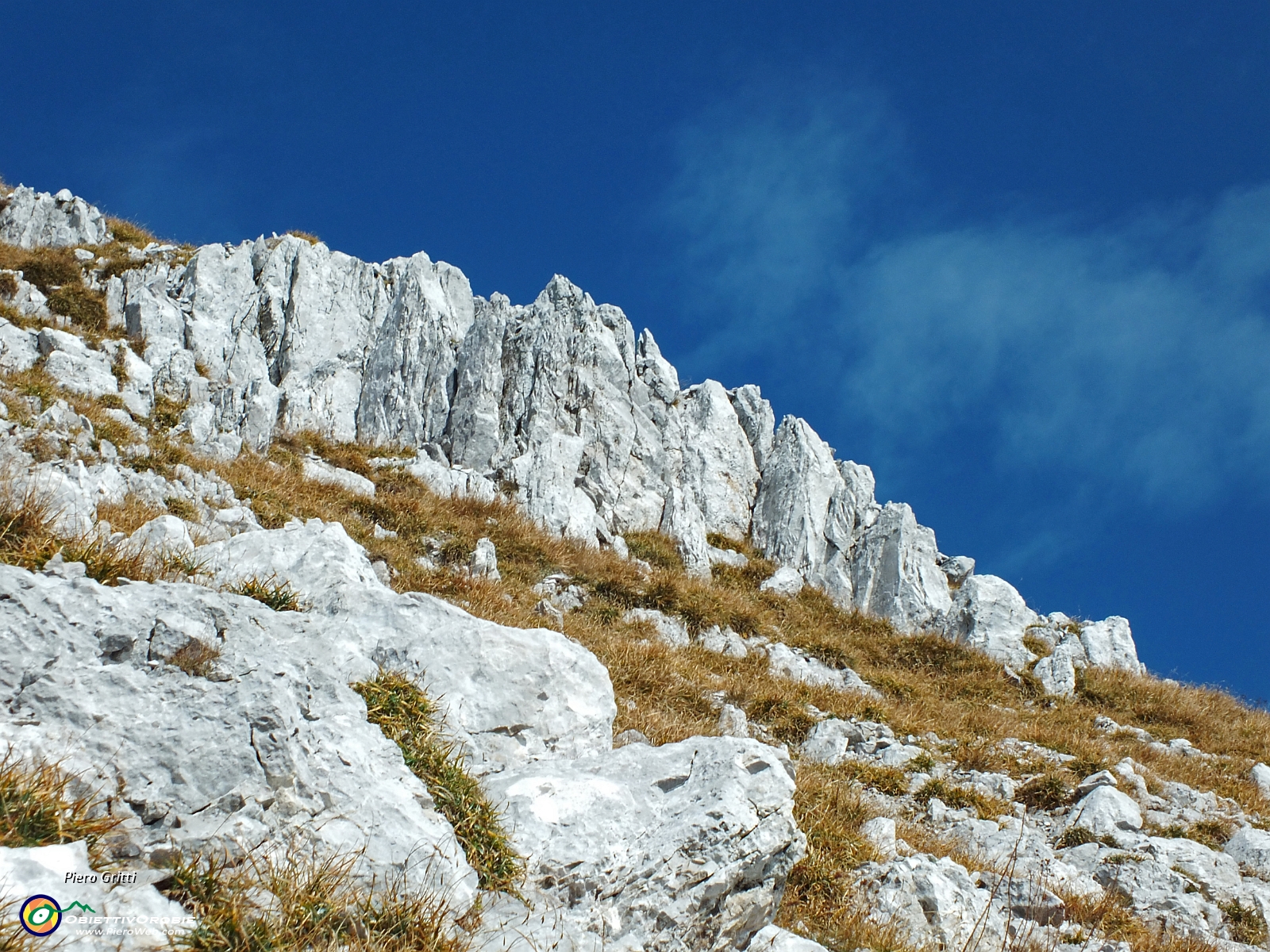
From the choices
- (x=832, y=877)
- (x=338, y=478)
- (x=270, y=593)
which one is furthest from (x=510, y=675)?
(x=338, y=478)

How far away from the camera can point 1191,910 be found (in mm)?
8016

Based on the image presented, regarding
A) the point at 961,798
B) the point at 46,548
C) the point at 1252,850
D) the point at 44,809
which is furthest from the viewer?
the point at 961,798

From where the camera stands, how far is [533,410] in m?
22.9

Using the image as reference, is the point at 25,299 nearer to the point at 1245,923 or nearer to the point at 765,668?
the point at 765,668

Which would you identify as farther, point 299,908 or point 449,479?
point 449,479

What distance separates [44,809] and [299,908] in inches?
53.7

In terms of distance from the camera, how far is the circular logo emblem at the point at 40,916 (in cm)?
347

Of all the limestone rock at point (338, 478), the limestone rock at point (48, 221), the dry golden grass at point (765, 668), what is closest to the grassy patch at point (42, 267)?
the limestone rock at point (48, 221)

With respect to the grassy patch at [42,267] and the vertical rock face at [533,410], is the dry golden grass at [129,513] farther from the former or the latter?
the grassy patch at [42,267]

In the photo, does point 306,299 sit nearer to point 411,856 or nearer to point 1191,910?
point 411,856

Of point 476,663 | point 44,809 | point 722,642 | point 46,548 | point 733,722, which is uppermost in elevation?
point 722,642

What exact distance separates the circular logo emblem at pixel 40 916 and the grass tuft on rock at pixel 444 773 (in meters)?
2.26

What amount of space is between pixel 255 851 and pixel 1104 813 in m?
10.2

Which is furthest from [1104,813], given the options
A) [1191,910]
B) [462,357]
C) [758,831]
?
[462,357]
